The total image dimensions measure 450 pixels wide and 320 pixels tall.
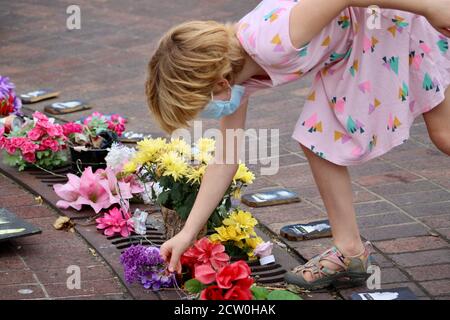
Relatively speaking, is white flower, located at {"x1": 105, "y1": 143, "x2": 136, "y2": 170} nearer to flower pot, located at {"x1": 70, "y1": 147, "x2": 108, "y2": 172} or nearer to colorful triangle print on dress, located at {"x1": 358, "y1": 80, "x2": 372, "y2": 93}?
flower pot, located at {"x1": 70, "y1": 147, "x2": 108, "y2": 172}

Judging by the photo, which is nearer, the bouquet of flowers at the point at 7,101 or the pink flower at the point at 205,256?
the pink flower at the point at 205,256

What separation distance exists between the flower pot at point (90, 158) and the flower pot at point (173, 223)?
832 mm

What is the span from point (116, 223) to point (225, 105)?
89 centimetres

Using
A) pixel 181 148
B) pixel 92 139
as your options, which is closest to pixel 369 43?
pixel 181 148

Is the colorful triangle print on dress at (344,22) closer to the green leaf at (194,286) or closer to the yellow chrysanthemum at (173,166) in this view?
the yellow chrysanthemum at (173,166)

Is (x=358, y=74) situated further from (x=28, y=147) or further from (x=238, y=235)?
(x=28, y=147)

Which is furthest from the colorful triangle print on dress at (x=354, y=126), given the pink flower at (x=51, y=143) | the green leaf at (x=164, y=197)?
the pink flower at (x=51, y=143)

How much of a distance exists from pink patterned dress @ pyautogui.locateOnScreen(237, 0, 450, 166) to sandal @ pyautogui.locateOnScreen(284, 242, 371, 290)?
36cm

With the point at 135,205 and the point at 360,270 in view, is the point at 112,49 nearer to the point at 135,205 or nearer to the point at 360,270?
the point at 135,205

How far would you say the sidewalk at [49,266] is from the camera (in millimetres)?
3248

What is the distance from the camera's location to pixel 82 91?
19.6ft

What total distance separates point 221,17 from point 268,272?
14.3ft

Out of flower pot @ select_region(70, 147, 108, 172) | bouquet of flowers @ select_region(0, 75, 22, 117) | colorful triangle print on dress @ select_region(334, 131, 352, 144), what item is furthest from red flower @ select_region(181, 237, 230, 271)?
bouquet of flowers @ select_region(0, 75, 22, 117)
